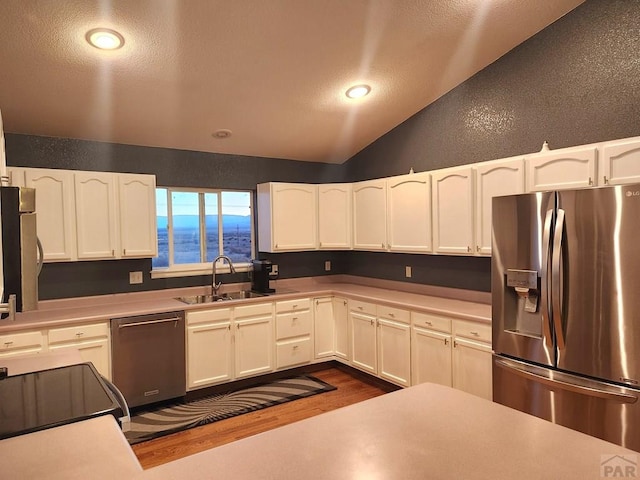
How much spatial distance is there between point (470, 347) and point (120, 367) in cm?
274

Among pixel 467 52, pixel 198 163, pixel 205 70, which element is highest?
pixel 467 52

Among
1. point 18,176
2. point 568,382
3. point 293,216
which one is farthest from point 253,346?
point 568,382

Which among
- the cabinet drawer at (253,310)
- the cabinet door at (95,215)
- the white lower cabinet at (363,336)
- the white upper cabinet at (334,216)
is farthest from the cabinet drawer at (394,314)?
the cabinet door at (95,215)

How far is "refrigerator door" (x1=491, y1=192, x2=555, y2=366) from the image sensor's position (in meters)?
2.34

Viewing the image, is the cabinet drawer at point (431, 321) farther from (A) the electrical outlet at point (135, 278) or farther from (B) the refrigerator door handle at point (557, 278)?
(A) the electrical outlet at point (135, 278)

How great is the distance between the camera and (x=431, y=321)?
336 cm

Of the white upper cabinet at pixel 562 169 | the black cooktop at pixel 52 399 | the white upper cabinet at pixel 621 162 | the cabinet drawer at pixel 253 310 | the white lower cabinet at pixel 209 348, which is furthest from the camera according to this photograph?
the cabinet drawer at pixel 253 310

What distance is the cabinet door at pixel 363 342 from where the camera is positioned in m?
3.95

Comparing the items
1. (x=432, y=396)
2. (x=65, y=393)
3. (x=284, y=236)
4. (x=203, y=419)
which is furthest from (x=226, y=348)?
(x=432, y=396)

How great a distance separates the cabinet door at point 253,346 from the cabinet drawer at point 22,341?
1529mm

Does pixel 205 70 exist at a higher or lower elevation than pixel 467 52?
lower

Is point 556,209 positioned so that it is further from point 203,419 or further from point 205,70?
point 203,419

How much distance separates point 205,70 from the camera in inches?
117

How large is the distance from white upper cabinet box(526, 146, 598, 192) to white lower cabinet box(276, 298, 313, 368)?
2416 millimetres
